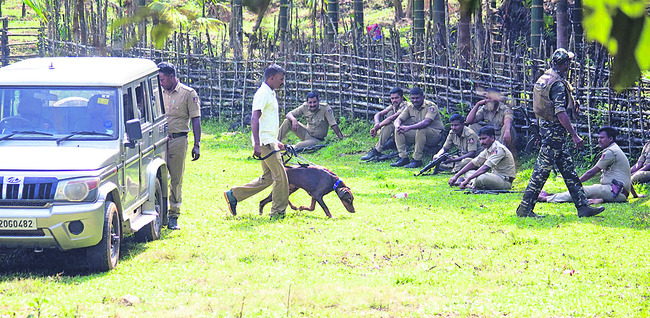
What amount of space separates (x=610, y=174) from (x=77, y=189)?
6.56 metres

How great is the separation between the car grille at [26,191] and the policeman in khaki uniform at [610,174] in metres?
6.45

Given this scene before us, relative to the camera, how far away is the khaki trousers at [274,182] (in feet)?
29.1

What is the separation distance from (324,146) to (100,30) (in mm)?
14909

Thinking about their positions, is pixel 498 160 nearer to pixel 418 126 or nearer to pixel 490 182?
pixel 490 182

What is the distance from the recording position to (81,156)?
655 centimetres

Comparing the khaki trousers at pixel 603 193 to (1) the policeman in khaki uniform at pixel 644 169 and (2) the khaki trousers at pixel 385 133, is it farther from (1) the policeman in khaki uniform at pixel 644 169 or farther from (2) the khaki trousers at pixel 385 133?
(2) the khaki trousers at pixel 385 133

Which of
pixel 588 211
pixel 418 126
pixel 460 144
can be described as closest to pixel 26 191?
pixel 588 211

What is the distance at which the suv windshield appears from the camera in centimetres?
698

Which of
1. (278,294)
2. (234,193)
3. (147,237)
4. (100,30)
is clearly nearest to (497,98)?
(234,193)

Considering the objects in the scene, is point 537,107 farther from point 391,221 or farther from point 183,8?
point 183,8

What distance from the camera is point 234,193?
927cm

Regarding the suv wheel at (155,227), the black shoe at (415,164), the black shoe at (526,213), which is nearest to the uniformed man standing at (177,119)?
the suv wheel at (155,227)

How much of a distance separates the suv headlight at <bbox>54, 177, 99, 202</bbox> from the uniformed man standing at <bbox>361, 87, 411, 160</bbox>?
29.9ft

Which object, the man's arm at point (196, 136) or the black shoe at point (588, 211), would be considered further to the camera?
the black shoe at point (588, 211)
